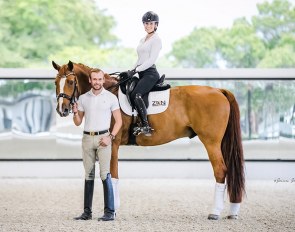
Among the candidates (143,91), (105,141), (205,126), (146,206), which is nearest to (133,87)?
(143,91)

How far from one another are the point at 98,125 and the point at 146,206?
9.49ft

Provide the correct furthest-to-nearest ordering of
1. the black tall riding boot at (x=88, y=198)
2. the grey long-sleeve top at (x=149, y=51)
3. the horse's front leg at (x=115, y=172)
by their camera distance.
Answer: the grey long-sleeve top at (x=149, y=51), the horse's front leg at (x=115, y=172), the black tall riding boot at (x=88, y=198)

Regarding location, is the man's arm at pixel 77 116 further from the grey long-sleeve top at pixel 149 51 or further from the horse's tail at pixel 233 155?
the horse's tail at pixel 233 155

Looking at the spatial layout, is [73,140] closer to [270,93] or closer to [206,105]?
[270,93]

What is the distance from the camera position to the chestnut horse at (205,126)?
1005 cm

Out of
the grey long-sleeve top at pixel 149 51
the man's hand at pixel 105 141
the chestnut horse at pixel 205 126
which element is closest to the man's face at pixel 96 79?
the chestnut horse at pixel 205 126

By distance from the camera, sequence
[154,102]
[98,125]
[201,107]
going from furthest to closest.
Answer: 1. [154,102]
2. [201,107]
3. [98,125]

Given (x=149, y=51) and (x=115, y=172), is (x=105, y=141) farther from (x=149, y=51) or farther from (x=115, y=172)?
(x=149, y=51)

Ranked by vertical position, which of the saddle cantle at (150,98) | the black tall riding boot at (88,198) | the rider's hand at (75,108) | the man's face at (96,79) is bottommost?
the black tall riding boot at (88,198)

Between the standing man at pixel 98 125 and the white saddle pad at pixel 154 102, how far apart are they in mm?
1030


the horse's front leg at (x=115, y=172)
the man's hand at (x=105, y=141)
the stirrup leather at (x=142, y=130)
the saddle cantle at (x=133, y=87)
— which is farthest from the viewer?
the saddle cantle at (x=133, y=87)

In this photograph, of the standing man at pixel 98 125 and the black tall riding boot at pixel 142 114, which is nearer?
the standing man at pixel 98 125

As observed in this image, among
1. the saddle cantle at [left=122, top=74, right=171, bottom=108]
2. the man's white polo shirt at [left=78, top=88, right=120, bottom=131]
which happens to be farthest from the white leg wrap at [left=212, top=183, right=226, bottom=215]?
the man's white polo shirt at [left=78, top=88, right=120, bottom=131]

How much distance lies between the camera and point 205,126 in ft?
33.8
